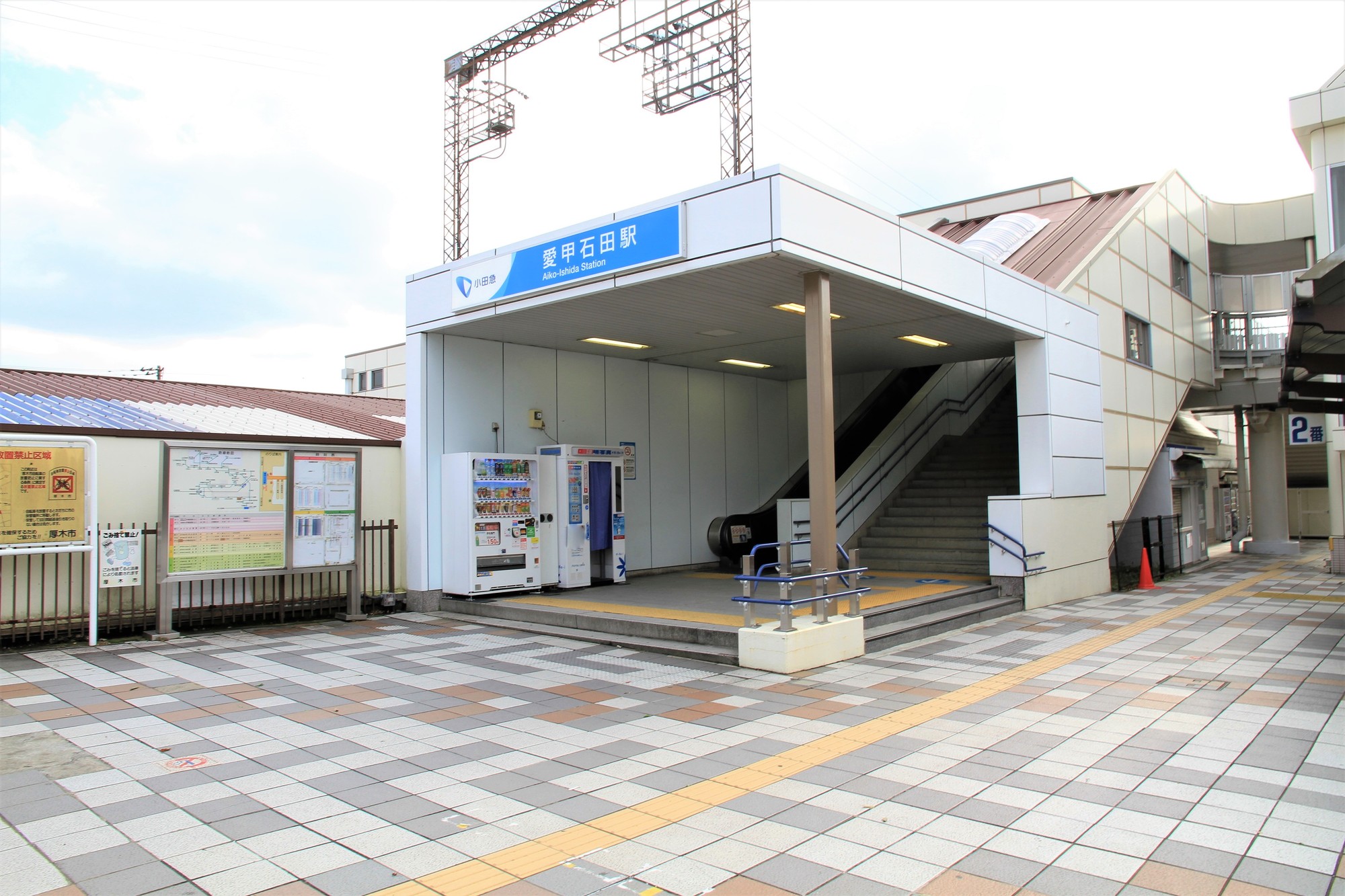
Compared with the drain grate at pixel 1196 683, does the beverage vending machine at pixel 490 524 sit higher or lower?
higher

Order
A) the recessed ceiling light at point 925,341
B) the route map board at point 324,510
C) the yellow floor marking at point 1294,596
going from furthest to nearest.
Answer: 1. the yellow floor marking at point 1294,596
2. the recessed ceiling light at point 925,341
3. the route map board at point 324,510

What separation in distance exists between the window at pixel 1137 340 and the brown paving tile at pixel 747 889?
14495 mm

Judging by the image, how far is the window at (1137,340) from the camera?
51.1 feet

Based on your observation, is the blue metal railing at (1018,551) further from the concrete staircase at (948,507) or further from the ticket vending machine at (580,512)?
the ticket vending machine at (580,512)

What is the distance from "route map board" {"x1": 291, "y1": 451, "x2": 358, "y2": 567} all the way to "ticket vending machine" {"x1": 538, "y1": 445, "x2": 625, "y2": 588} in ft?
8.32

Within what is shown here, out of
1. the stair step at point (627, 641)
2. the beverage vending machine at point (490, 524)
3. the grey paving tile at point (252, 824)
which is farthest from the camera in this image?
the beverage vending machine at point (490, 524)

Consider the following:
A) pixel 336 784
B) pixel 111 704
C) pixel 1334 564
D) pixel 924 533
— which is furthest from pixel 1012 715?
pixel 1334 564

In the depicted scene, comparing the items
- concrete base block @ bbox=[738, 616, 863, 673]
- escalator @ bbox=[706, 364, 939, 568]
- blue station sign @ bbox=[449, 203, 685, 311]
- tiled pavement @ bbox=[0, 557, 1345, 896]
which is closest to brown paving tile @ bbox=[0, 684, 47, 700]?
tiled pavement @ bbox=[0, 557, 1345, 896]

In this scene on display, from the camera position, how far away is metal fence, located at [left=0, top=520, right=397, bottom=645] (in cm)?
884

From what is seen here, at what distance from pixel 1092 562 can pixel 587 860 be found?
39.1 ft

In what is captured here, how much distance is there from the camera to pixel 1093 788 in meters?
4.62

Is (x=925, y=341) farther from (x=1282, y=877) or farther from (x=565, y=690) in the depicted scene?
(x=1282, y=877)

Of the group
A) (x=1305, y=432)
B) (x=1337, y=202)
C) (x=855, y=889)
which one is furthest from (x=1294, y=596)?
(x=855, y=889)

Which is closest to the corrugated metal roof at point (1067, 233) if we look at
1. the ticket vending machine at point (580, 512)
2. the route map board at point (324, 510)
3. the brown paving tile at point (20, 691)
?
the ticket vending machine at point (580, 512)
